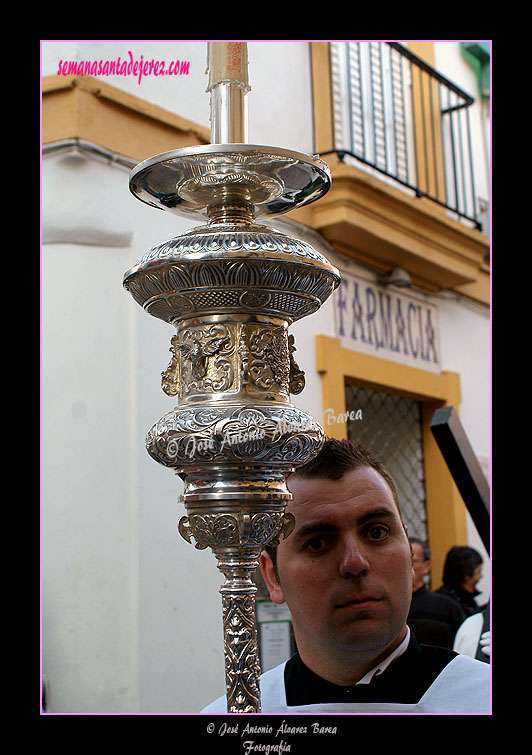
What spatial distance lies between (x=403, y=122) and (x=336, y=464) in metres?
3.55

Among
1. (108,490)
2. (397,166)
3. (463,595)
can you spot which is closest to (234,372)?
(108,490)

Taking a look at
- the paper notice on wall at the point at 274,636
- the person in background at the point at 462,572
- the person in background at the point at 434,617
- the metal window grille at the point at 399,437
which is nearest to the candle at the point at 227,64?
the person in background at the point at 434,617

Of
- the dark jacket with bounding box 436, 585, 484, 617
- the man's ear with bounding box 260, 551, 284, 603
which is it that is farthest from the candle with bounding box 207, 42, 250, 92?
the dark jacket with bounding box 436, 585, 484, 617

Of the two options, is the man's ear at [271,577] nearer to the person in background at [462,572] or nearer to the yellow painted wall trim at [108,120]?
the yellow painted wall trim at [108,120]

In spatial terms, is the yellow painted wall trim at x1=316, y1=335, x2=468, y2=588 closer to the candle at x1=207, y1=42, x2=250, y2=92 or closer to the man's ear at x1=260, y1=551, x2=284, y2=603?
the man's ear at x1=260, y1=551, x2=284, y2=603

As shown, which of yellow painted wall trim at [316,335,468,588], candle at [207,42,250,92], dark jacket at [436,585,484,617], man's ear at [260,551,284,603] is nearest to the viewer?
candle at [207,42,250,92]

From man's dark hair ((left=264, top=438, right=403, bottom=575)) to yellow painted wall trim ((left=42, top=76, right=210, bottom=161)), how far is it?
180 cm

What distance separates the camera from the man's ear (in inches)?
51.7

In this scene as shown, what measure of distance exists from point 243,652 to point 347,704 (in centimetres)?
32

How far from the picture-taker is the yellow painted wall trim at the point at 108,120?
2.83 m

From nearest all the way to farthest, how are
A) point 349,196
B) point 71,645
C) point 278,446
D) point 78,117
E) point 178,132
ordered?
point 278,446
point 71,645
point 78,117
point 178,132
point 349,196
